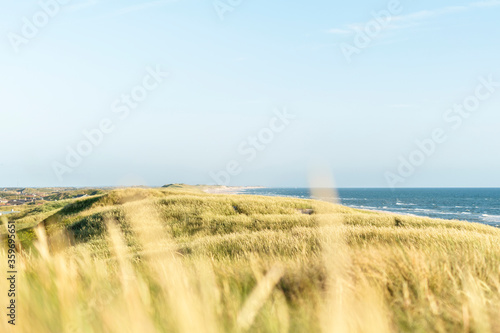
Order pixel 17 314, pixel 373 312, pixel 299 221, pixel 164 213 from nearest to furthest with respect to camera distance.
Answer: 1. pixel 373 312
2. pixel 17 314
3. pixel 299 221
4. pixel 164 213

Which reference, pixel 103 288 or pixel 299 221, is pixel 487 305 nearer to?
pixel 103 288

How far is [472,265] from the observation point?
3.73m

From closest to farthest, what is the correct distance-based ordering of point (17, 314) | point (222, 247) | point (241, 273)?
point (17, 314), point (241, 273), point (222, 247)

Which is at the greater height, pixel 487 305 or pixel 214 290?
pixel 214 290

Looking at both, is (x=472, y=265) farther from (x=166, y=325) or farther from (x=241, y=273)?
(x=166, y=325)

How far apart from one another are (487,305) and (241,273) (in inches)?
81.7

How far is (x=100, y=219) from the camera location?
23078 mm

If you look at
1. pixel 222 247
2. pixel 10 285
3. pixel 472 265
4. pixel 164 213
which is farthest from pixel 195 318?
pixel 164 213

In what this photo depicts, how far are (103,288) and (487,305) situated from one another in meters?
3.12

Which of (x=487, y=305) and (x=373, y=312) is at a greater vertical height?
(x=373, y=312)

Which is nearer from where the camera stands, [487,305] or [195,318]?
[195,318]

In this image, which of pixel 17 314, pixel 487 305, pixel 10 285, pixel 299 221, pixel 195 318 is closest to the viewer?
pixel 195 318

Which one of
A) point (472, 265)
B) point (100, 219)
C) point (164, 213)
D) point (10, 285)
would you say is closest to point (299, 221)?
point (164, 213)

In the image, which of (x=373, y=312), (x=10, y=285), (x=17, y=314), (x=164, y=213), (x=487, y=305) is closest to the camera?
(x=373, y=312)
